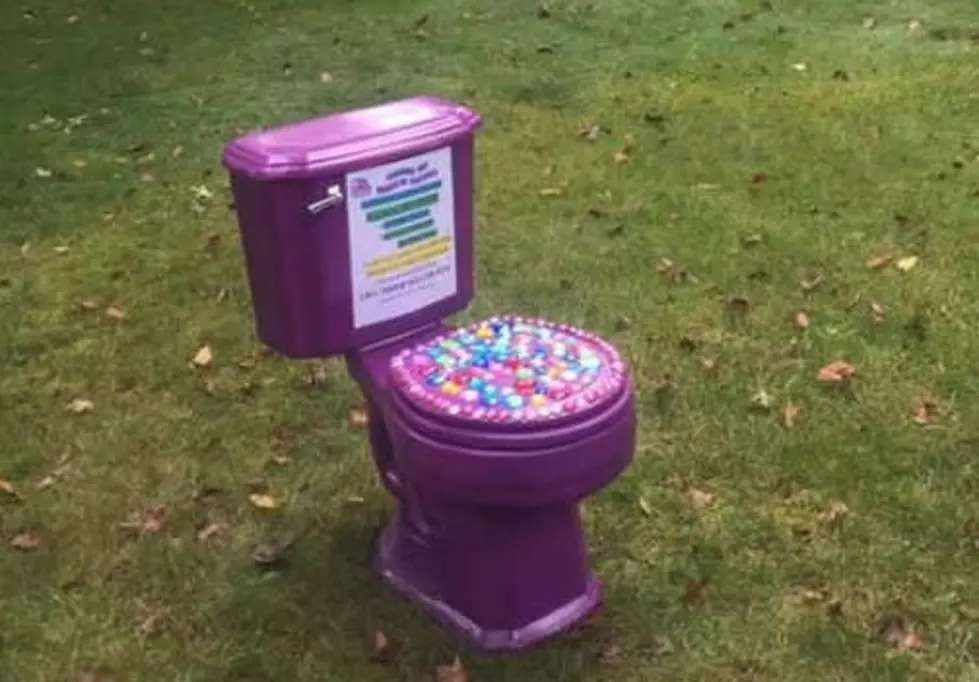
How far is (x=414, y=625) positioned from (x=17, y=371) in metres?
1.65

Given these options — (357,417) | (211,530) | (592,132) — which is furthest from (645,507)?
(592,132)

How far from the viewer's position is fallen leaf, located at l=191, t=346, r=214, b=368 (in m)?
4.22

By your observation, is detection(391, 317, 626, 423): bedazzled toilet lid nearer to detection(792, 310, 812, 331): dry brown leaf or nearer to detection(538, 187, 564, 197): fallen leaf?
detection(792, 310, 812, 331): dry brown leaf

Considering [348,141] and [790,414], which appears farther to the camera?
[790,414]

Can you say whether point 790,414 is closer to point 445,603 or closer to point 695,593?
point 695,593

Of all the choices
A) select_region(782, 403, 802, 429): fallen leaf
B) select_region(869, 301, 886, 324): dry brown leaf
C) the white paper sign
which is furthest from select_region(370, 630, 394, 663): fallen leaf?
select_region(869, 301, 886, 324): dry brown leaf

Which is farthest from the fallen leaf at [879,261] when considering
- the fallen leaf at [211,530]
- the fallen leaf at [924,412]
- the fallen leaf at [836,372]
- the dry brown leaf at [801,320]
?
the fallen leaf at [211,530]

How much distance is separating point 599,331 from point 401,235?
1345 mm

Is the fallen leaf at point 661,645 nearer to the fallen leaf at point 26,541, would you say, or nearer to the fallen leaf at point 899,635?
the fallen leaf at point 899,635

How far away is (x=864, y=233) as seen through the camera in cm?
487

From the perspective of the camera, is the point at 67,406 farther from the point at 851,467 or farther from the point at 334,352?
the point at 851,467

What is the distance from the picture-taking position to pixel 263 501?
3.54 metres

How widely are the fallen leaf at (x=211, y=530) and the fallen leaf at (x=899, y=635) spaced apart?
54.3 inches

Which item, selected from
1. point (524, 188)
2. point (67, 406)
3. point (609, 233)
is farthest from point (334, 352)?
point (524, 188)
